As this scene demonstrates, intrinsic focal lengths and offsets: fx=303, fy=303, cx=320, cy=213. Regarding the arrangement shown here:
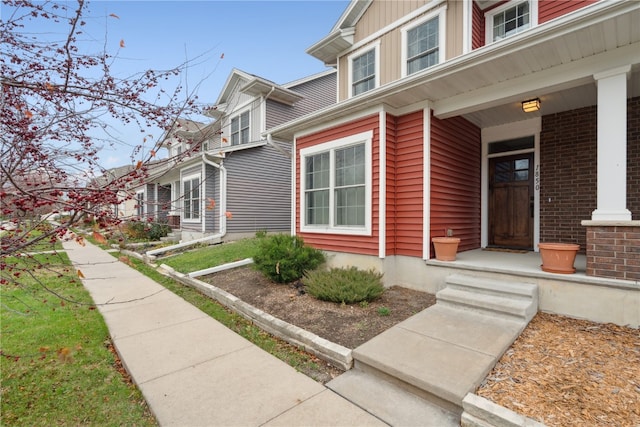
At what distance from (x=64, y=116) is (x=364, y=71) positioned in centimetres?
707

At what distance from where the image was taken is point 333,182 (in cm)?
610

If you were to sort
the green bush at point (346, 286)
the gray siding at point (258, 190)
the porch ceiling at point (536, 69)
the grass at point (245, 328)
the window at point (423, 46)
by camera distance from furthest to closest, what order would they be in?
the gray siding at point (258, 190)
the window at point (423, 46)
the green bush at point (346, 286)
the porch ceiling at point (536, 69)
the grass at point (245, 328)

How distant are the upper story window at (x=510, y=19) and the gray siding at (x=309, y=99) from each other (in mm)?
6510

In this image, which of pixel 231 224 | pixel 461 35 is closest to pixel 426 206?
pixel 461 35

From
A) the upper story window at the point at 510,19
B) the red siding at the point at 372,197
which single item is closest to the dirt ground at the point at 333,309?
the red siding at the point at 372,197

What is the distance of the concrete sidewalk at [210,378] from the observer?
7.52 ft

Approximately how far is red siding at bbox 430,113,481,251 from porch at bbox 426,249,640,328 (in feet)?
3.04

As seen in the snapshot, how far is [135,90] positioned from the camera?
2.73 metres

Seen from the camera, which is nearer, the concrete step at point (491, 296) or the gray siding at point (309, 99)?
the concrete step at point (491, 296)

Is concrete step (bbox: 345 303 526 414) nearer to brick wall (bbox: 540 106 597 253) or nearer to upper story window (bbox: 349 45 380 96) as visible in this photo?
brick wall (bbox: 540 106 597 253)

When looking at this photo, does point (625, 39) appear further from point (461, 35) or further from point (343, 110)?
point (343, 110)

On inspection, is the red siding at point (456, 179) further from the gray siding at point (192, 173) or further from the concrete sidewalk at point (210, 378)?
the gray siding at point (192, 173)

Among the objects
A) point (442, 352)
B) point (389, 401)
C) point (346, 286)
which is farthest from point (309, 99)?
point (389, 401)

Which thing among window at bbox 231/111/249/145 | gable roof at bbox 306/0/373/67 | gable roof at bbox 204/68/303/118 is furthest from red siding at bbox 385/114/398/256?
window at bbox 231/111/249/145
